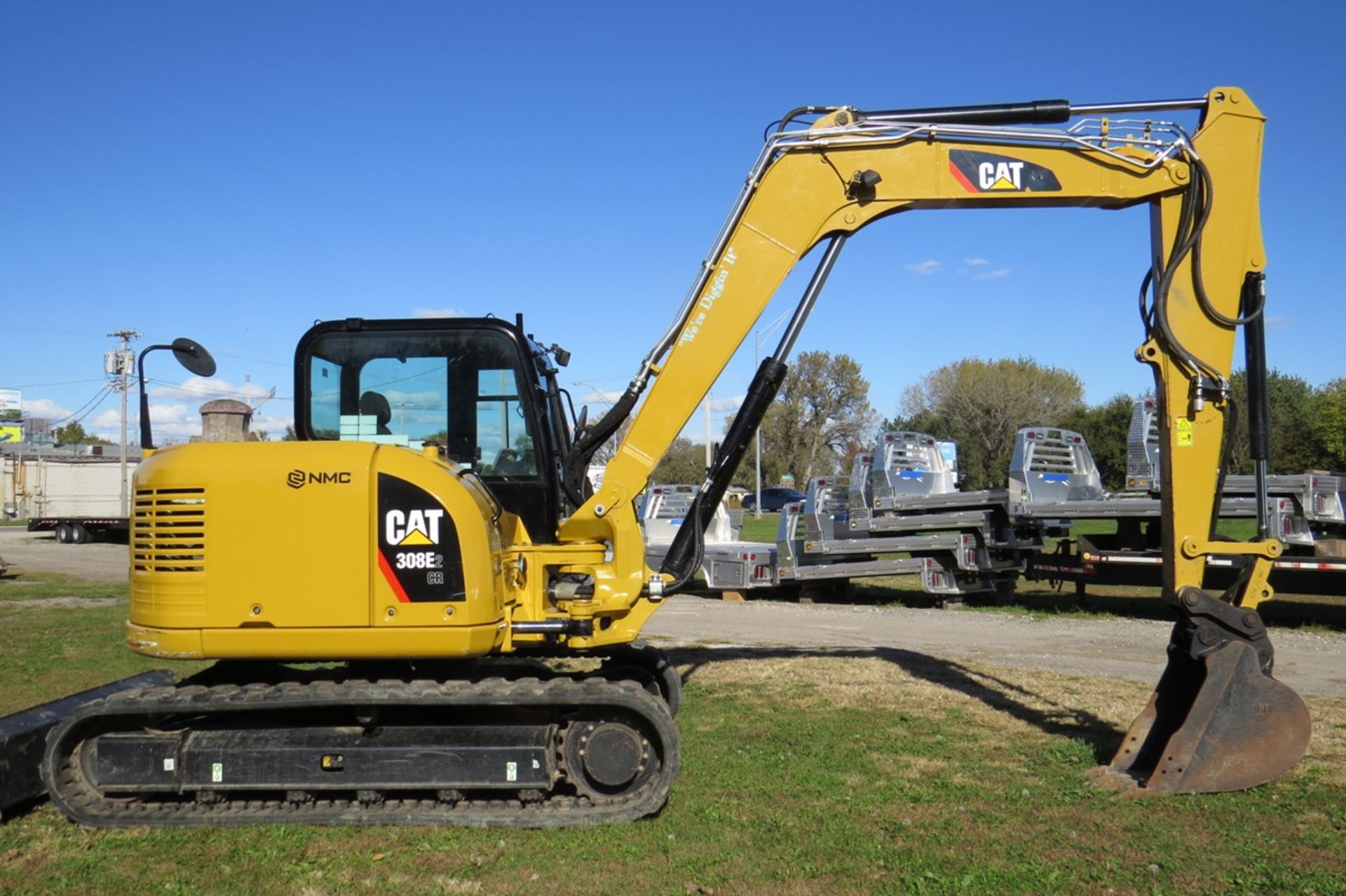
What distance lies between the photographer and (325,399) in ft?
23.6

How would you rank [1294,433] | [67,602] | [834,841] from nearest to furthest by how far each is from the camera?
1. [834,841]
2. [67,602]
3. [1294,433]

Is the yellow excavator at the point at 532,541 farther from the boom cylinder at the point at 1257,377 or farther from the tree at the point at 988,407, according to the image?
the tree at the point at 988,407

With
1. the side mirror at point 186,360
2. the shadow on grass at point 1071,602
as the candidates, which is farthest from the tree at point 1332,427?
the side mirror at point 186,360

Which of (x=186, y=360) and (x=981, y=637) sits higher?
(x=186, y=360)

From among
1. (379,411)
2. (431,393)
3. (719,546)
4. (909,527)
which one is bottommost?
(719,546)

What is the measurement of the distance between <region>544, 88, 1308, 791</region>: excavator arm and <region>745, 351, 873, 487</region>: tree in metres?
52.6

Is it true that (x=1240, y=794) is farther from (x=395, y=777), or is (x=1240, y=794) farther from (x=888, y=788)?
(x=395, y=777)

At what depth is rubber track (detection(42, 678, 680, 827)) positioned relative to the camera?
6.11m

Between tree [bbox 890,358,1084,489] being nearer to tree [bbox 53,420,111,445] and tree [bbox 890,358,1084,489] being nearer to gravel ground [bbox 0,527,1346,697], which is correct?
gravel ground [bbox 0,527,1346,697]

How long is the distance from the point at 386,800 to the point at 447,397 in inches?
98.1

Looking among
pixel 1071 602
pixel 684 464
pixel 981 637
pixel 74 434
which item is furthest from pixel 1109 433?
pixel 74 434

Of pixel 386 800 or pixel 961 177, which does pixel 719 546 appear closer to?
pixel 961 177

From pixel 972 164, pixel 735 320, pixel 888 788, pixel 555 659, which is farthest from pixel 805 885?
pixel 555 659

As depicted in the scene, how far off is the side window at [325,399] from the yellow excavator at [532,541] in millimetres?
14
